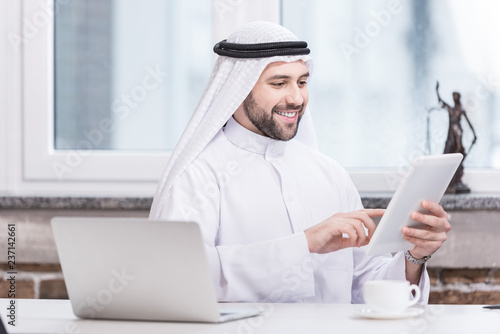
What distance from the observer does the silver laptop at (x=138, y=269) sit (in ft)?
4.57

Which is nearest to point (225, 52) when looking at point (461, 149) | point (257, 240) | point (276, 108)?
point (276, 108)

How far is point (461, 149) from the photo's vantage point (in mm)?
2693

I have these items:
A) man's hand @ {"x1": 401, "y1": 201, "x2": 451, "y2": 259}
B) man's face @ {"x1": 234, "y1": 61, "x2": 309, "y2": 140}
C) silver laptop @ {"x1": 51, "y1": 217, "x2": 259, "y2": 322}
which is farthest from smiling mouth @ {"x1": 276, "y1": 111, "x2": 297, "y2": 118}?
silver laptop @ {"x1": 51, "y1": 217, "x2": 259, "y2": 322}

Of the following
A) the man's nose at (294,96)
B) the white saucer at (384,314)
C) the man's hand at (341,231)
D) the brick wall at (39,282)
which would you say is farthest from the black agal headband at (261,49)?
the brick wall at (39,282)

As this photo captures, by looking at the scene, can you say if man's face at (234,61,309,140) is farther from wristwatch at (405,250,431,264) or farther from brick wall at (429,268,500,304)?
brick wall at (429,268,500,304)

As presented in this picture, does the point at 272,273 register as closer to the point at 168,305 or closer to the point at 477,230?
the point at 168,305

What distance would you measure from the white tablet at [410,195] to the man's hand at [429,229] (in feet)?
0.05

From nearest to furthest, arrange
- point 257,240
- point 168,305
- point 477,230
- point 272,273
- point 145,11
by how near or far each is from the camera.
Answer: point 168,305 < point 272,273 < point 257,240 < point 477,230 < point 145,11

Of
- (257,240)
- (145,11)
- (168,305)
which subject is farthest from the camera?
(145,11)

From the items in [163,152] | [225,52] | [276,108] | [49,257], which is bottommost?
[49,257]

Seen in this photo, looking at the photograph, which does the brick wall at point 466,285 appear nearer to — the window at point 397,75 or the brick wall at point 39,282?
the window at point 397,75

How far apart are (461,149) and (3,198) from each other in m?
1.64

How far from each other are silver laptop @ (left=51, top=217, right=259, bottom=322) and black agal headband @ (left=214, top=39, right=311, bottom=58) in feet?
3.10

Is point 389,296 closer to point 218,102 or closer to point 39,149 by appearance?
point 218,102
